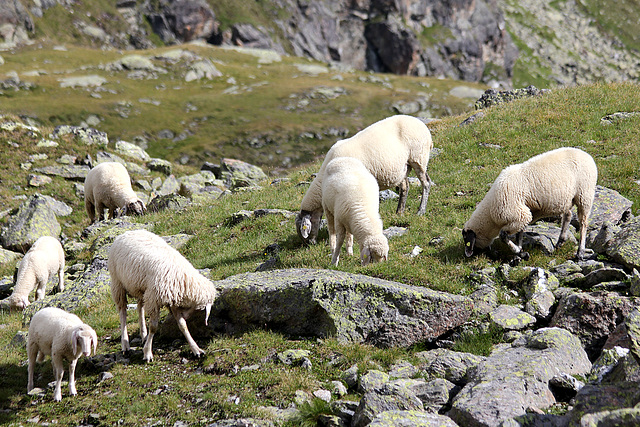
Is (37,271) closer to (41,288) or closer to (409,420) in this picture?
(41,288)

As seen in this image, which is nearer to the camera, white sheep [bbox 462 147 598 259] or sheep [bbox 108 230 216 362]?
sheep [bbox 108 230 216 362]

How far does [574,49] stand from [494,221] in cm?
18436

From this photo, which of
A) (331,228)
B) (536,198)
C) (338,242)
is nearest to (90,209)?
(331,228)

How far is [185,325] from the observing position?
8.48 metres

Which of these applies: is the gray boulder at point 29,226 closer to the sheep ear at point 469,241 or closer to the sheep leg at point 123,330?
the sheep leg at point 123,330

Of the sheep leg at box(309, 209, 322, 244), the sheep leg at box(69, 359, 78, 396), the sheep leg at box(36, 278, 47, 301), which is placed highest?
the sheep leg at box(309, 209, 322, 244)

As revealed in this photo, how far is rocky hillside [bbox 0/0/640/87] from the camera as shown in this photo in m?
113

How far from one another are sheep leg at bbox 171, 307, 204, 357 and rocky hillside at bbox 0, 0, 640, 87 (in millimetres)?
105520

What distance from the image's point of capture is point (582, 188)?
10.8m

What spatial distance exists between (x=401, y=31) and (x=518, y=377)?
153 metres

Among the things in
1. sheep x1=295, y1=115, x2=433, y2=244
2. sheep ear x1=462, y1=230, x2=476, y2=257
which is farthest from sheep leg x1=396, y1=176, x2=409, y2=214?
sheep ear x1=462, y1=230, x2=476, y2=257

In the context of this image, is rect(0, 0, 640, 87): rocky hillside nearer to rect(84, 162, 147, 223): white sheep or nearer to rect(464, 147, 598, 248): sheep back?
rect(84, 162, 147, 223): white sheep

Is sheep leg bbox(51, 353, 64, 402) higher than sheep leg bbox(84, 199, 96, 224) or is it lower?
higher

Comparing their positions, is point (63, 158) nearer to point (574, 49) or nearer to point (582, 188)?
point (582, 188)
